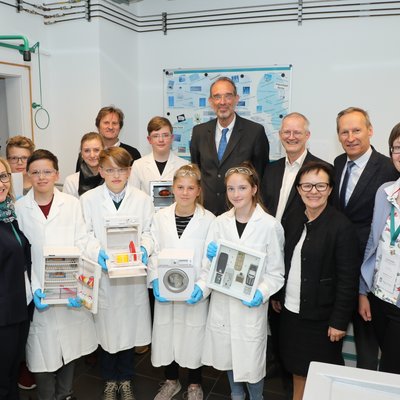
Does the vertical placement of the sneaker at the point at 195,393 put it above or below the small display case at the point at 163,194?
below

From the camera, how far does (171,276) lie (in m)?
2.36

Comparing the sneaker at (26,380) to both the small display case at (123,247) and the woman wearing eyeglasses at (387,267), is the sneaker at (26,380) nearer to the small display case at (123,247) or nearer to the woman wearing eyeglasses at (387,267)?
the small display case at (123,247)

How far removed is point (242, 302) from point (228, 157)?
3.74ft

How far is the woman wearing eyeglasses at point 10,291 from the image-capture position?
2.05 metres

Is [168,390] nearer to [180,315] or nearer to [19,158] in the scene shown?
[180,315]

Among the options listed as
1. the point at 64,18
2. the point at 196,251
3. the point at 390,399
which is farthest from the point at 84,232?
the point at 64,18

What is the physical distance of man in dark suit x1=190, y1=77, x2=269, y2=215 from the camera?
2.98 m

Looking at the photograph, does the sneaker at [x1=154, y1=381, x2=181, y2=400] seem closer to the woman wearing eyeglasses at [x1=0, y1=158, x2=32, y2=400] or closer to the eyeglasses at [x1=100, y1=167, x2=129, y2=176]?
the woman wearing eyeglasses at [x1=0, y1=158, x2=32, y2=400]

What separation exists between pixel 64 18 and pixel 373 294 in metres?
3.74

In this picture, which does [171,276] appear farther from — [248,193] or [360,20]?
[360,20]

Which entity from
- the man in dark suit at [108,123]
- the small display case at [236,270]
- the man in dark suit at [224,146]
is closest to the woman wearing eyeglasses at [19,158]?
the man in dark suit at [108,123]

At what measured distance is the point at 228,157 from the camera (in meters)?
2.99

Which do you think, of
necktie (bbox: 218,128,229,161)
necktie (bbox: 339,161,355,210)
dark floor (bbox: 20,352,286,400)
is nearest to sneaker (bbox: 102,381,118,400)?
dark floor (bbox: 20,352,286,400)

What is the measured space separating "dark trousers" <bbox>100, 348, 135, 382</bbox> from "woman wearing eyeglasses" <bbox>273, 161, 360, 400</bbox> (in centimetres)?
111
